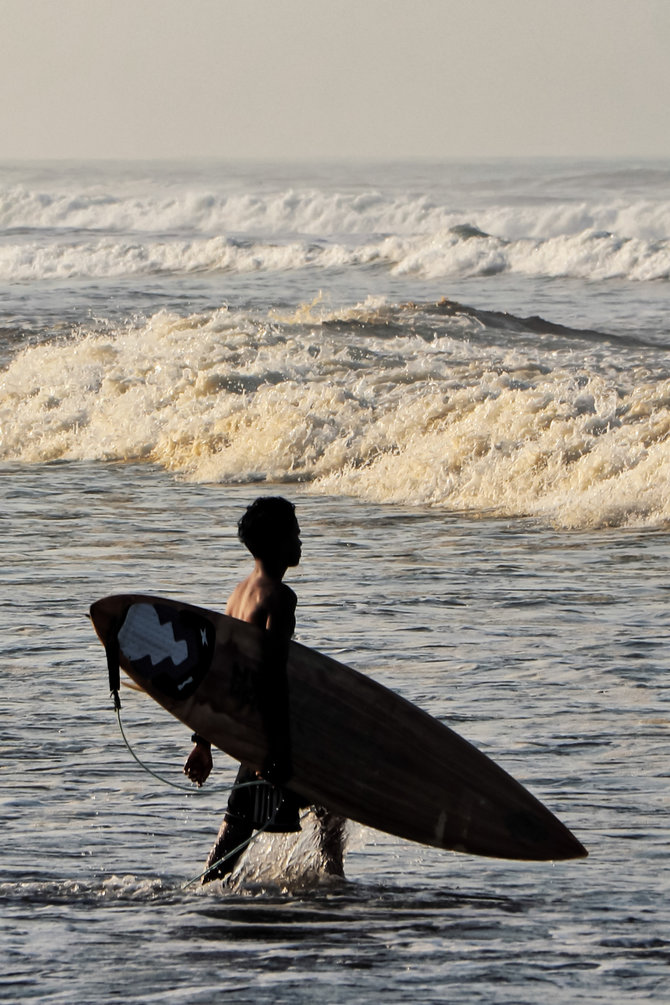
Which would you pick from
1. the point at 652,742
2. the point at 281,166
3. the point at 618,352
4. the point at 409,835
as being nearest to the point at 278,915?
the point at 409,835

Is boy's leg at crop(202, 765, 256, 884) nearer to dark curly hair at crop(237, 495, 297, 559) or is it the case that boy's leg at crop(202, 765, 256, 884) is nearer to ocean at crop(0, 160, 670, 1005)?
ocean at crop(0, 160, 670, 1005)

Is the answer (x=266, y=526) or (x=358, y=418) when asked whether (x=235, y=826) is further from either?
(x=358, y=418)

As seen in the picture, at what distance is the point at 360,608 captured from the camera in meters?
9.94

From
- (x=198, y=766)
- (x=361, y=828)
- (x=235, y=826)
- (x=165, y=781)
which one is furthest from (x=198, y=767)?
(x=361, y=828)

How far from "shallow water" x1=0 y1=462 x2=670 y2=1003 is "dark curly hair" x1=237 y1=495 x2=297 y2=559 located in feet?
3.71

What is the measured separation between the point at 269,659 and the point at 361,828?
3.64 ft

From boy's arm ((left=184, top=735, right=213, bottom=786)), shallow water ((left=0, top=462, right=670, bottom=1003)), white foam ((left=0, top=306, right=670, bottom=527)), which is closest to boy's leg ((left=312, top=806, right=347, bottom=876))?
shallow water ((left=0, top=462, right=670, bottom=1003))

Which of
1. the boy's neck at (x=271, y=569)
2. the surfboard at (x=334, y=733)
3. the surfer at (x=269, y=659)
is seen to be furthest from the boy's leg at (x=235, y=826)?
the boy's neck at (x=271, y=569)

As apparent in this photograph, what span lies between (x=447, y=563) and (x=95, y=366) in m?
12.8

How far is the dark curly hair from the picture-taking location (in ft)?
16.7

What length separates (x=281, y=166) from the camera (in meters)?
68.1

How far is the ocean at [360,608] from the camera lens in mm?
4777

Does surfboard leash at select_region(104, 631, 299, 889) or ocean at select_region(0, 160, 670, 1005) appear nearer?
ocean at select_region(0, 160, 670, 1005)

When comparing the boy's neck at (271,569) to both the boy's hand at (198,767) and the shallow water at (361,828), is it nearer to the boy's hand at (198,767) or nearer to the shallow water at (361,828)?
the boy's hand at (198,767)
